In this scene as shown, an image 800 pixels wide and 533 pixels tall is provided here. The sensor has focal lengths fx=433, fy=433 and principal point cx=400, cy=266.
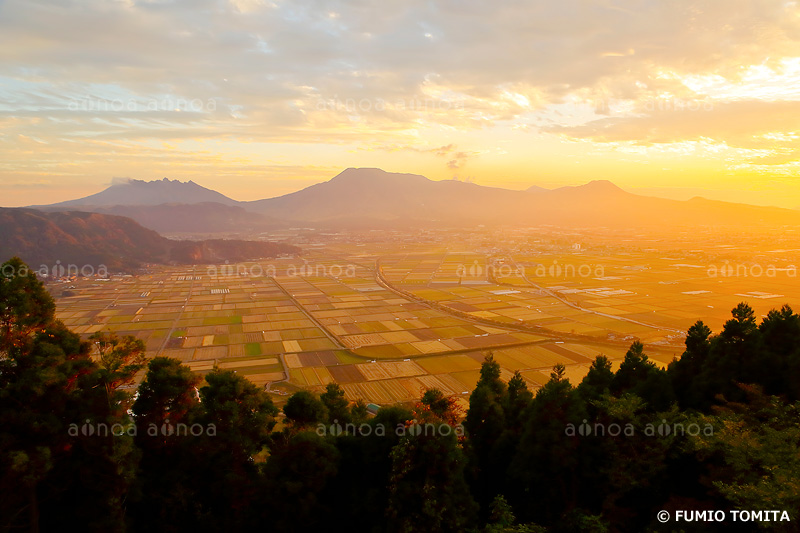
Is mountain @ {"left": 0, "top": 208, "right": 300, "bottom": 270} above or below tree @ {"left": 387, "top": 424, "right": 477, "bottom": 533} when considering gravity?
above

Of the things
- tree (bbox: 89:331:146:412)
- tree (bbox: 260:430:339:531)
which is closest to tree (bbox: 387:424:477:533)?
tree (bbox: 260:430:339:531)

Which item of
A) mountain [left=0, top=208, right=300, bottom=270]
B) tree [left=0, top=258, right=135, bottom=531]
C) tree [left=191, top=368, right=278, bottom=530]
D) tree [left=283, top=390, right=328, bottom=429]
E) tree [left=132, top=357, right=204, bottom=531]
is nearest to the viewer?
tree [left=0, top=258, right=135, bottom=531]

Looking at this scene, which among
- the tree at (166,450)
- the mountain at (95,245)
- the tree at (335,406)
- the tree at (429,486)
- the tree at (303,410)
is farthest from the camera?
the mountain at (95,245)

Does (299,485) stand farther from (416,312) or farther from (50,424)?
(416,312)

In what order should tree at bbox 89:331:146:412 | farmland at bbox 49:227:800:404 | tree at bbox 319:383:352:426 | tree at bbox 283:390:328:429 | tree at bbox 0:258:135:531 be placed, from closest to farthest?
1. tree at bbox 0:258:135:531
2. tree at bbox 89:331:146:412
3. tree at bbox 283:390:328:429
4. tree at bbox 319:383:352:426
5. farmland at bbox 49:227:800:404

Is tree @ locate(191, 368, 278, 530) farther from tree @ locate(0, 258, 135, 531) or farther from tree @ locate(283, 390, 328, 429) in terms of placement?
tree @ locate(0, 258, 135, 531)

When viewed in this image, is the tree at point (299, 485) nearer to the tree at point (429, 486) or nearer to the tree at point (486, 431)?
the tree at point (429, 486)

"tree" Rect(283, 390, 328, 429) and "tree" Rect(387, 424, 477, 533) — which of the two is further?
"tree" Rect(283, 390, 328, 429)

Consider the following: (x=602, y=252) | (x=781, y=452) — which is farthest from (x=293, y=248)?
(x=781, y=452)

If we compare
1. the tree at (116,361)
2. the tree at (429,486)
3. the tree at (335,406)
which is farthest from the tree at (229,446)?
the tree at (429,486)
